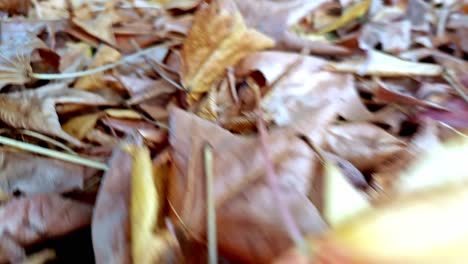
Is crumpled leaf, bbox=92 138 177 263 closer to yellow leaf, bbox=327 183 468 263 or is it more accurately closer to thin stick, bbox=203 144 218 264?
thin stick, bbox=203 144 218 264

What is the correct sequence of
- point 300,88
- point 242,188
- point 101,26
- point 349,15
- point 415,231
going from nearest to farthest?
point 415,231 < point 242,188 < point 300,88 < point 101,26 < point 349,15

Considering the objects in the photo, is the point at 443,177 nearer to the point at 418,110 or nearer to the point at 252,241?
the point at 252,241

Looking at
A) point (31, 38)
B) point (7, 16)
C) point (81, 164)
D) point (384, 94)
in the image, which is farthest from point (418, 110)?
point (7, 16)

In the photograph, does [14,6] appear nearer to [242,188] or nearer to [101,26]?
[101,26]

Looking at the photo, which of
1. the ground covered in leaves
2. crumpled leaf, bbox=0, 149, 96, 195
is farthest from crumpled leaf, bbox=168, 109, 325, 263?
crumpled leaf, bbox=0, 149, 96, 195

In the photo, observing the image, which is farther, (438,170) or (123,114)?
(123,114)

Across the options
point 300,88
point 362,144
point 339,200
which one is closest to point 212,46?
point 300,88
